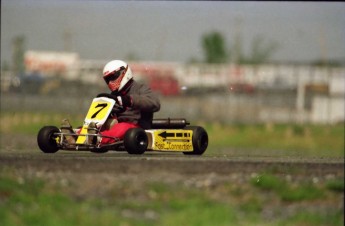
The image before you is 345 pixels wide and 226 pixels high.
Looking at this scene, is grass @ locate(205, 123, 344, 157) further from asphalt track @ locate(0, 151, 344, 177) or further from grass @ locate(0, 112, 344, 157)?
asphalt track @ locate(0, 151, 344, 177)

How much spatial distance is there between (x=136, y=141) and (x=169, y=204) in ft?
10.3

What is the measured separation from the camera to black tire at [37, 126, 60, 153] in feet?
44.7

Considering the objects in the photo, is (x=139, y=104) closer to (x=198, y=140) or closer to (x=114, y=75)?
(x=114, y=75)

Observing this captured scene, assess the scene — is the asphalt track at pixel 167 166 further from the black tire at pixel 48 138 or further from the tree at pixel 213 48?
the tree at pixel 213 48

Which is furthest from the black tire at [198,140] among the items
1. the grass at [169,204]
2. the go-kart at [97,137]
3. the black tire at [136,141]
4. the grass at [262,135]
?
the grass at [262,135]

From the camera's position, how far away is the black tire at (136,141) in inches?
533

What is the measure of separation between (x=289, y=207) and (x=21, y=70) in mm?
24891

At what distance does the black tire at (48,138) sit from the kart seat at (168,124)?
159cm

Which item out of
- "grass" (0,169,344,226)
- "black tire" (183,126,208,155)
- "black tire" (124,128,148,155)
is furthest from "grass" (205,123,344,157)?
"grass" (0,169,344,226)

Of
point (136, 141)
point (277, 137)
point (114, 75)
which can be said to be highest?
point (114, 75)

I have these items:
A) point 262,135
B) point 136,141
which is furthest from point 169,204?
point 262,135

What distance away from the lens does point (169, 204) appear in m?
10.6

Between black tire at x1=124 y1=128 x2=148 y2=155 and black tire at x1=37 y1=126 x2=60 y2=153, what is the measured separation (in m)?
0.96

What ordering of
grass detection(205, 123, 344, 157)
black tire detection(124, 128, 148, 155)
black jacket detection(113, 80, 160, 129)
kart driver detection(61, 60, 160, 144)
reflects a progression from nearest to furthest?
black tire detection(124, 128, 148, 155)
kart driver detection(61, 60, 160, 144)
black jacket detection(113, 80, 160, 129)
grass detection(205, 123, 344, 157)
